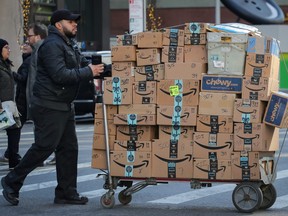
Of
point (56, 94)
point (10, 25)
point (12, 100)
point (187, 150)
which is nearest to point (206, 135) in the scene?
point (187, 150)

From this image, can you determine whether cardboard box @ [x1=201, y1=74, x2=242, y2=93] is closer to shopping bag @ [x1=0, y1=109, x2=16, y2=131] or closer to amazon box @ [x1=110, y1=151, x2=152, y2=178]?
amazon box @ [x1=110, y1=151, x2=152, y2=178]

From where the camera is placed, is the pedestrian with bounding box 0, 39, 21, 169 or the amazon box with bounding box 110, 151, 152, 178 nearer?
the amazon box with bounding box 110, 151, 152, 178

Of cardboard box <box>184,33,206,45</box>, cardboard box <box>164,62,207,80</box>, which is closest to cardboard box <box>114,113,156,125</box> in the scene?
cardboard box <box>164,62,207,80</box>

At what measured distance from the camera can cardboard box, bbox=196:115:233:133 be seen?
861 centimetres

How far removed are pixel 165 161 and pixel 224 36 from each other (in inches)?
54.0

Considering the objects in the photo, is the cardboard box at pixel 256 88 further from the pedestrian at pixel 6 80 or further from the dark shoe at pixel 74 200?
the pedestrian at pixel 6 80

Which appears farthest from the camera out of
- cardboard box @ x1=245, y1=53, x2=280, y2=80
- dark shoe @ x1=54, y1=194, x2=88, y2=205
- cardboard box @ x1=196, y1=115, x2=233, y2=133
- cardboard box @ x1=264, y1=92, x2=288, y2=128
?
dark shoe @ x1=54, y1=194, x2=88, y2=205

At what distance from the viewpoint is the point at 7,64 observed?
12172 millimetres

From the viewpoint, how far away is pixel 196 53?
8.66m

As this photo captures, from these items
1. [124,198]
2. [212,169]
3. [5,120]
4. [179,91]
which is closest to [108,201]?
[124,198]

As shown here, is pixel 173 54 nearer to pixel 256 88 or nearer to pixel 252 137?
pixel 256 88

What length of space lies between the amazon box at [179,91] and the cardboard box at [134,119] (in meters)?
0.20

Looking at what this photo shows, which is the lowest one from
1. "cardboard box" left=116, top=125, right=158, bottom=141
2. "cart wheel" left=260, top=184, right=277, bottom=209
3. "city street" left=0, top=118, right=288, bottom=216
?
"city street" left=0, top=118, right=288, bottom=216

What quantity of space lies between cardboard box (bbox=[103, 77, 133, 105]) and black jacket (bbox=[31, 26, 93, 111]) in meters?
0.23
